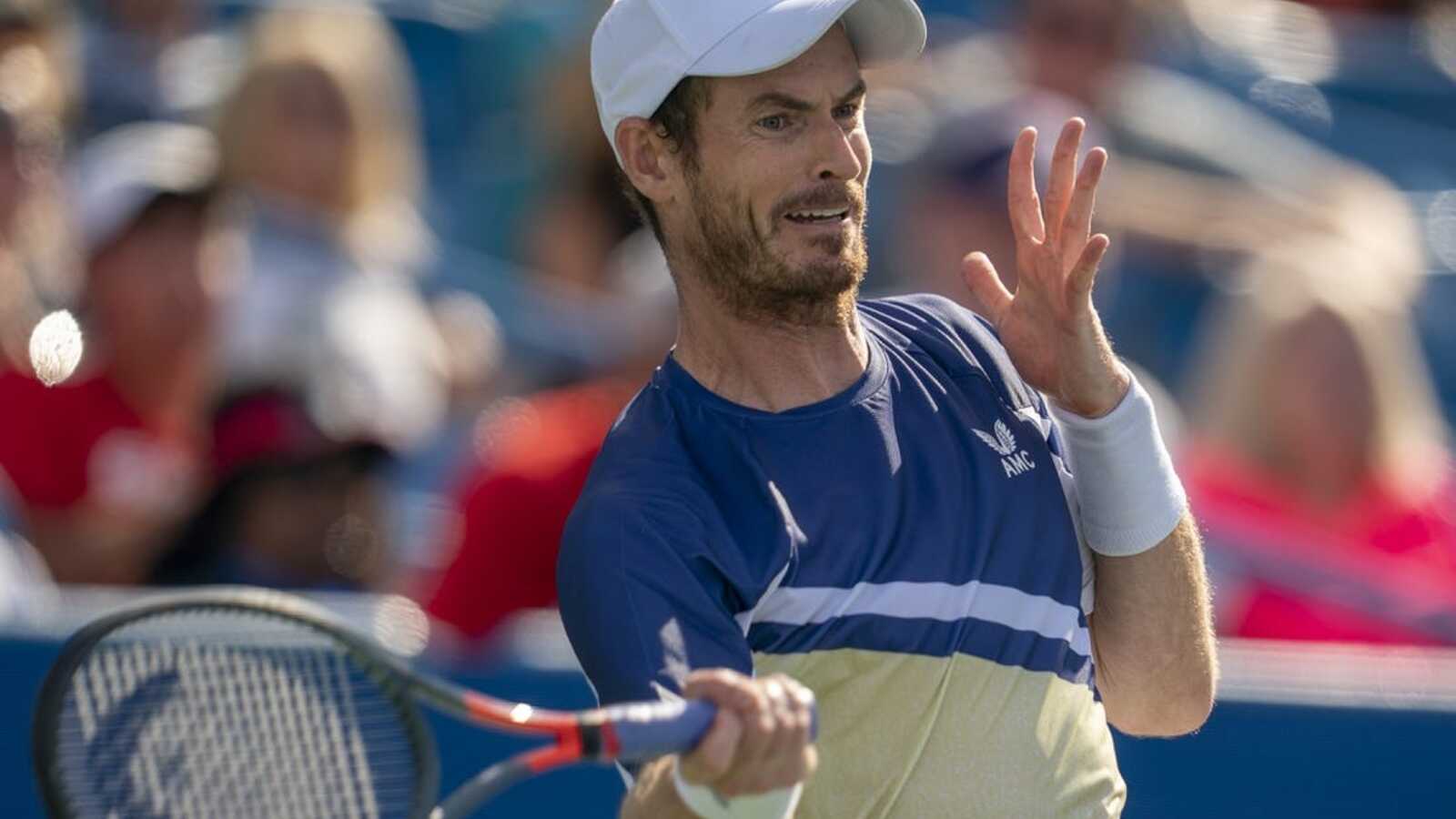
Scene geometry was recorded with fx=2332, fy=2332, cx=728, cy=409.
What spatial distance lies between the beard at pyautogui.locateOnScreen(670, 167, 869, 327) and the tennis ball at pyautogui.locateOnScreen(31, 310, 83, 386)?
2655 mm

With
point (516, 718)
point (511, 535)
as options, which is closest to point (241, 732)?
point (516, 718)

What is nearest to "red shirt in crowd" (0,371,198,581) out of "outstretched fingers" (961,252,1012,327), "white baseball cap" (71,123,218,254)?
"white baseball cap" (71,123,218,254)

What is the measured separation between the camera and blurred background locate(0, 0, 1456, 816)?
15.4 ft

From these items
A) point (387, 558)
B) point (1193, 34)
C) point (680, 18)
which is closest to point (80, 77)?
point (387, 558)

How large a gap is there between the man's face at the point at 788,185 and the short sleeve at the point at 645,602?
1.15 ft

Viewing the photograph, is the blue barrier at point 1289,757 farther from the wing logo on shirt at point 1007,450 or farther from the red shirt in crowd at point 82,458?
the wing logo on shirt at point 1007,450

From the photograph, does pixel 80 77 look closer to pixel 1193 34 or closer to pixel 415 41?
pixel 415 41

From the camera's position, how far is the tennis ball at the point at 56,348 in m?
5.14

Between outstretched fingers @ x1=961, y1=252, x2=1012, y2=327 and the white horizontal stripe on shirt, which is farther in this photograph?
outstretched fingers @ x1=961, y1=252, x2=1012, y2=327

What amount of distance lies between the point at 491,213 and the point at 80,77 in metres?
1.19

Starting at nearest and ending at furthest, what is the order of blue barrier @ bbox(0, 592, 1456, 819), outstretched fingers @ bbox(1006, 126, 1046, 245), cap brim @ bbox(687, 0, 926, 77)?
1. cap brim @ bbox(687, 0, 926, 77)
2. outstretched fingers @ bbox(1006, 126, 1046, 245)
3. blue barrier @ bbox(0, 592, 1456, 819)

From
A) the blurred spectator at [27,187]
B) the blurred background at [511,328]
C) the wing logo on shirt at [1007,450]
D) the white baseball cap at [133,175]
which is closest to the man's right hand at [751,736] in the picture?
the wing logo on shirt at [1007,450]

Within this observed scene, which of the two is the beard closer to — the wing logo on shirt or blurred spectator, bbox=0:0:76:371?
the wing logo on shirt

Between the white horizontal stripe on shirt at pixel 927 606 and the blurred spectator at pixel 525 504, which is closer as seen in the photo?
the white horizontal stripe on shirt at pixel 927 606
